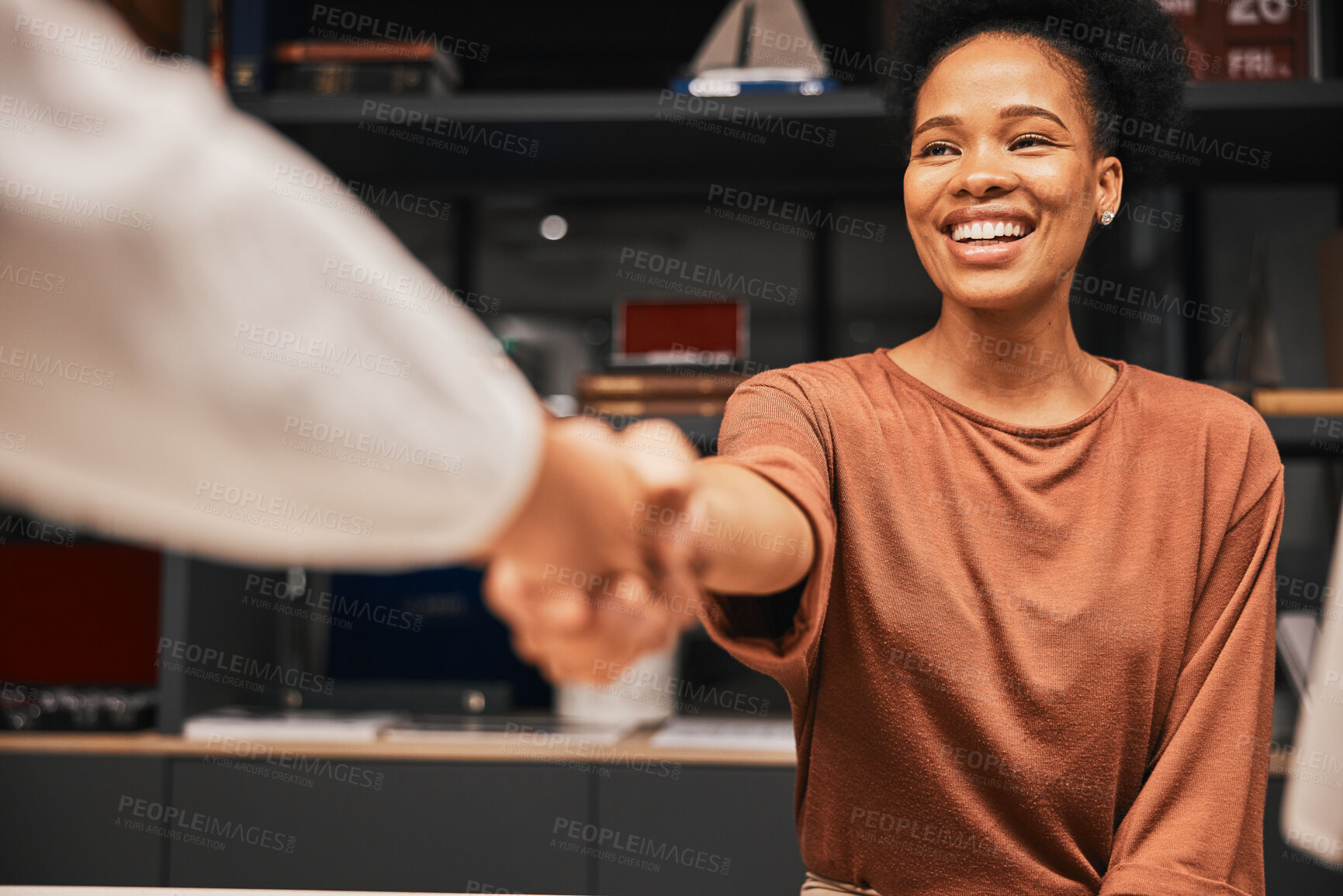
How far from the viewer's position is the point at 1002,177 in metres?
0.89

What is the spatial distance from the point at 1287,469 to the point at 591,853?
1465mm

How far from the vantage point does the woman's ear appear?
988 mm

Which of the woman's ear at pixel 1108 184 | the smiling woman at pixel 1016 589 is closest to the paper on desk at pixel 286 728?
the smiling woman at pixel 1016 589

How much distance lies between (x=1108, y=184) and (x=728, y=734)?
1.04 meters

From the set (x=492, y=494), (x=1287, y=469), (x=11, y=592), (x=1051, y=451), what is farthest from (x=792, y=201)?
(x=492, y=494)

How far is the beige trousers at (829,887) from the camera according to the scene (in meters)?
0.88

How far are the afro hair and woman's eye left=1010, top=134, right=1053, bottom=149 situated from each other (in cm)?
7

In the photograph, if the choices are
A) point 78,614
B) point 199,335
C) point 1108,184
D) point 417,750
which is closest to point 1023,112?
point 1108,184

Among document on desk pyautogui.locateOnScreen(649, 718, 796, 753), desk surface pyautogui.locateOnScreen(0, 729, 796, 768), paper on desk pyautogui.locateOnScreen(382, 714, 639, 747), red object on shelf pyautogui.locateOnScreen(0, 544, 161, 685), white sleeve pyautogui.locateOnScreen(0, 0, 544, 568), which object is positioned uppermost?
white sleeve pyautogui.locateOnScreen(0, 0, 544, 568)

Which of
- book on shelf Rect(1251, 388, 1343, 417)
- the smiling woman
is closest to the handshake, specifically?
the smiling woman

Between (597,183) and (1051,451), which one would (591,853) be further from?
(597,183)

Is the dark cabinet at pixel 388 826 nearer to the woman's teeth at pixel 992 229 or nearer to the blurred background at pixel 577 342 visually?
the blurred background at pixel 577 342

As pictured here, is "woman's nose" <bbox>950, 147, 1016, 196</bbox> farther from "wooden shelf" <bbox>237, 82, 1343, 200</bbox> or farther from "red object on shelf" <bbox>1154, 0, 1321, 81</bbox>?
"red object on shelf" <bbox>1154, 0, 1321, 81</bbox>

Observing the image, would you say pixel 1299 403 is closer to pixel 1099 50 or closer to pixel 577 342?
pixel 1099 50
